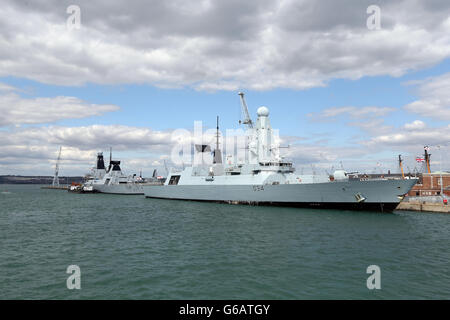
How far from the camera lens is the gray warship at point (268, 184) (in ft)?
99.4

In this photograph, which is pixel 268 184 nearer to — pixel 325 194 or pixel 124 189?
pixel 325 194

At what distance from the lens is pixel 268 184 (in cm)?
3709

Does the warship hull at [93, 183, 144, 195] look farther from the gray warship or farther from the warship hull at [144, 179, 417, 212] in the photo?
the warship hull at [144, 179, 417, 212]

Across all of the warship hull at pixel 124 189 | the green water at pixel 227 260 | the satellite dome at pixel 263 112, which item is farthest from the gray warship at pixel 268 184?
the warship hull at pixel 124 189

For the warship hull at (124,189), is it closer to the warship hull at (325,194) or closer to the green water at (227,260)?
the warship hull at (325,194)

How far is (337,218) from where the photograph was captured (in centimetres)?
2619

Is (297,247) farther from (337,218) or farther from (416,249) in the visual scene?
(337,218)

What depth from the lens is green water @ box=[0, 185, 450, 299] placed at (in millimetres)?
9930

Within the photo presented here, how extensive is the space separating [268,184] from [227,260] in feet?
80.0

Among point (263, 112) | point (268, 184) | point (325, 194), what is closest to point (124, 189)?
point (263, 112)

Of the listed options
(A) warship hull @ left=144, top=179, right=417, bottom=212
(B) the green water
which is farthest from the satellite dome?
(B) the green water
